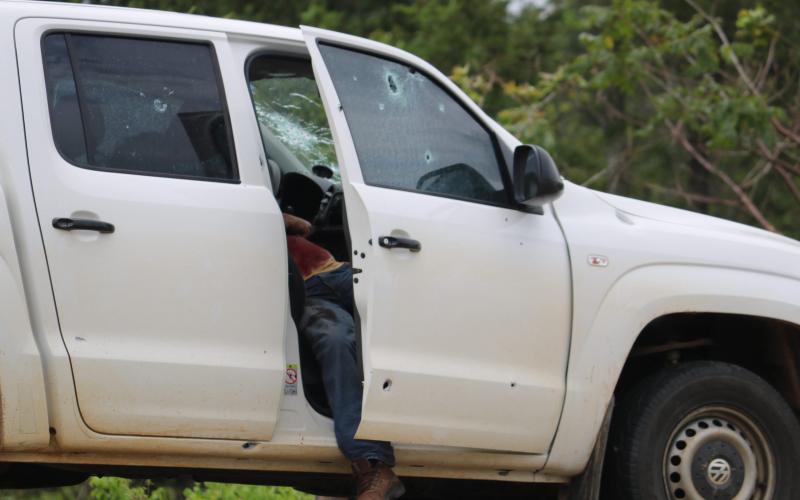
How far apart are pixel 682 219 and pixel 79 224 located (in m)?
2.52

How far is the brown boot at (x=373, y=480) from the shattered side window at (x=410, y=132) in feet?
3.38

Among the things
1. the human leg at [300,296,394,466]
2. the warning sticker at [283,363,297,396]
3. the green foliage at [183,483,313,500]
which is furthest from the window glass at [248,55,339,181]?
the green foliage at [183,483,313,500]

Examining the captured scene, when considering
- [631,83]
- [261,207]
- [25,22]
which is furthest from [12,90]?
[631,83]

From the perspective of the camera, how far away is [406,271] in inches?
179

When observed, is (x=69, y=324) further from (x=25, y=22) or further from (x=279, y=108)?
(x=279, y=108)

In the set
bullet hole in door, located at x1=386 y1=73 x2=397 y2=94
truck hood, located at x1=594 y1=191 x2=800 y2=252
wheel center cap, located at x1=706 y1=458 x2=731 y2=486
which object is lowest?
wheel center cap, located at x1=706 y1=458 x2=731 y2=486

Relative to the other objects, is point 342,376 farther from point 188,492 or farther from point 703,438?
point 188,492

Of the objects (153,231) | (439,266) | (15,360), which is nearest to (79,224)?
(153,231)

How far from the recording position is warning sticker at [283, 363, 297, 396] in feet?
15.2

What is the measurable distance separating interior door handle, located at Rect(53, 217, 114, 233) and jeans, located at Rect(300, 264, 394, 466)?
906 millimetres

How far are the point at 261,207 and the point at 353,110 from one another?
0.51 meters

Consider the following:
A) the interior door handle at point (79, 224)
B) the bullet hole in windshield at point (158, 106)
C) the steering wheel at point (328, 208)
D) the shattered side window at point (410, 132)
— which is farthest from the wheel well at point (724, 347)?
the interior door handle at point (79, 224)

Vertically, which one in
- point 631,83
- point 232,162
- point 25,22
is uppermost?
point 25,22

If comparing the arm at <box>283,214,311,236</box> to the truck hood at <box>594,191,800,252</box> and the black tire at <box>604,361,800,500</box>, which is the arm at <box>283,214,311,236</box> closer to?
the truck hood at <box>594,191,800,252</box>
